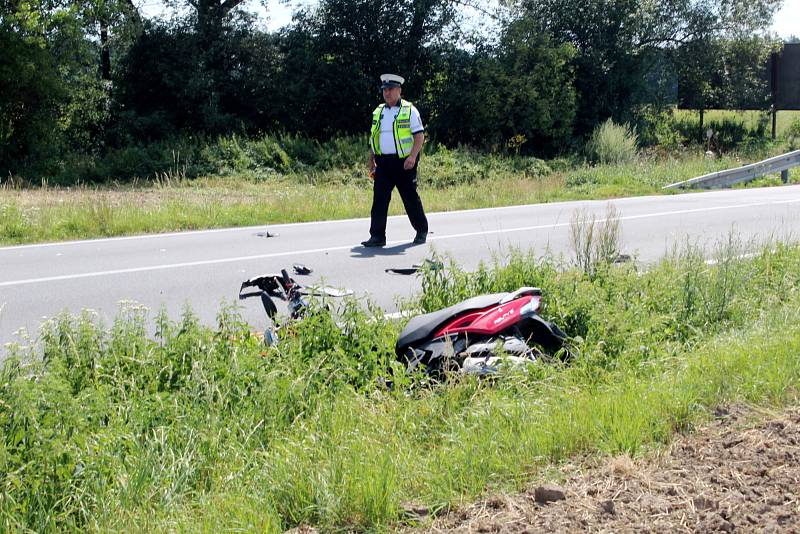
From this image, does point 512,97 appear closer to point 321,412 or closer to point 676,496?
point 321,412

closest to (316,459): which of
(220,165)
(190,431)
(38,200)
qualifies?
(190,431)

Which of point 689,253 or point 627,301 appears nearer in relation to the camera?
point 627,301

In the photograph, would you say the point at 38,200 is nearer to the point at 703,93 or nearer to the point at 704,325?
the point at 704,325

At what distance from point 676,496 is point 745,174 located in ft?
64.9

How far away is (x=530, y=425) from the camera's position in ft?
15.3

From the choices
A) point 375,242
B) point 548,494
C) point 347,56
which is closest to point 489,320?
point 548,494

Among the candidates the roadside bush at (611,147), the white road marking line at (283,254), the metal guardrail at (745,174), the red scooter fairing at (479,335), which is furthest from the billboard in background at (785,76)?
the red scooter fairing at (479,335)

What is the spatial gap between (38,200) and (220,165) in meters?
9.12

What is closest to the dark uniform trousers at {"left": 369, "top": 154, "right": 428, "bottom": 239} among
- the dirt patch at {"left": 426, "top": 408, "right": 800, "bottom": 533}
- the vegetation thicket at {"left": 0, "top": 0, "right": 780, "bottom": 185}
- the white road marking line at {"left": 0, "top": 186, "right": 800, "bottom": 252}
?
the white road marking line at {"left": 0, "top": 186, "right": 800, "bottom": 252}

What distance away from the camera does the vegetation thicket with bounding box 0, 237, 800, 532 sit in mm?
4023

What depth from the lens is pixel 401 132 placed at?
36.6 feet

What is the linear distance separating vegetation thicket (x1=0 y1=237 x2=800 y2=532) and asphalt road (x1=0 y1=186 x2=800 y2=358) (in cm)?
80

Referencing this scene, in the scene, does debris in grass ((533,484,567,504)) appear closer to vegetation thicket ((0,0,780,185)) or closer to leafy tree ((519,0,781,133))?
vegetation thicket ((0,0,780,185))

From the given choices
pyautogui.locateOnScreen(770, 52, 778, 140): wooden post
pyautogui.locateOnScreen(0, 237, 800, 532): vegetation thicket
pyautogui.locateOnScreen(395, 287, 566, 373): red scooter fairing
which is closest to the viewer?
pyautogui.locateOnScreen(0, 237, 800, 532): vegetation thicket
